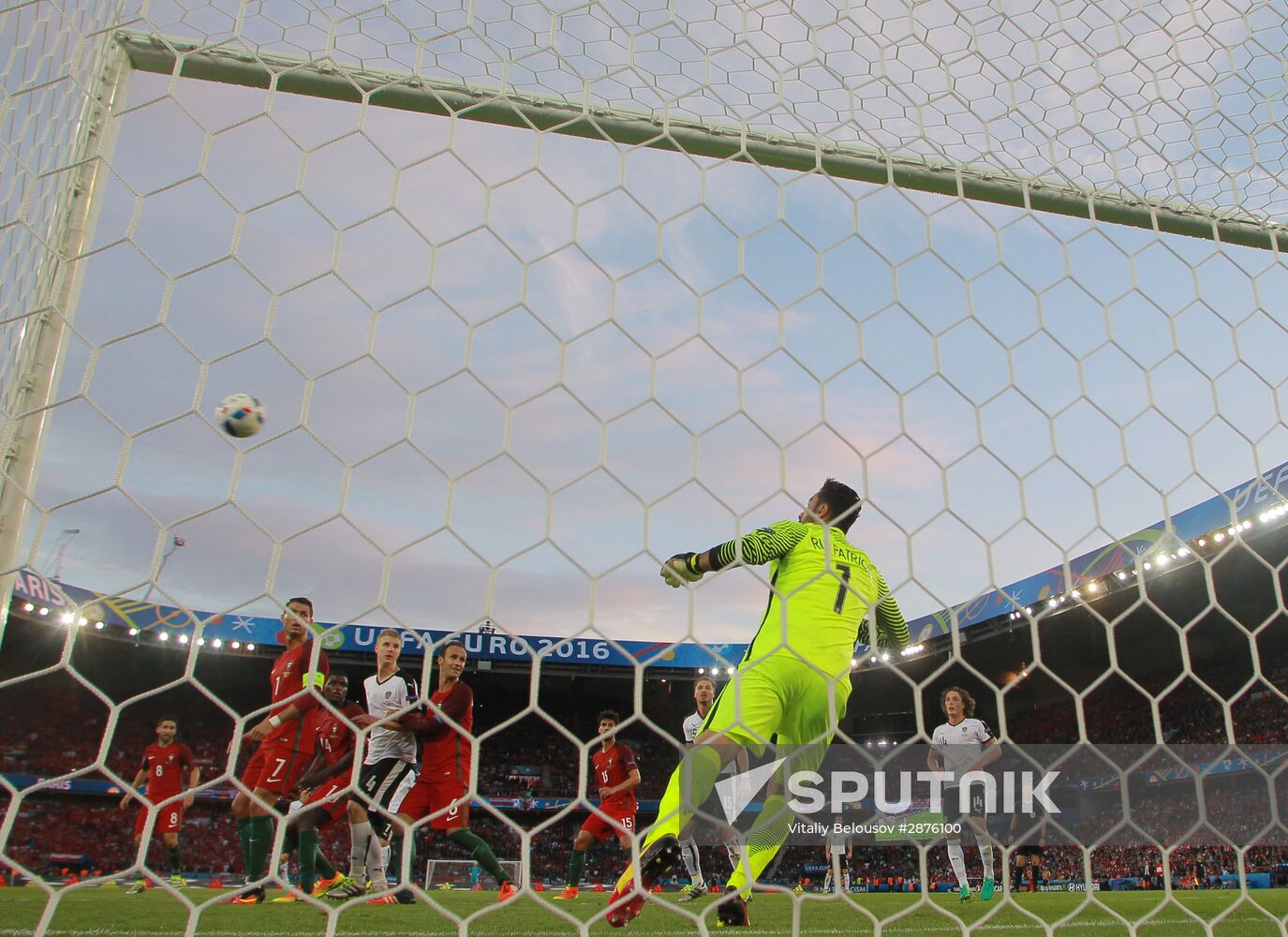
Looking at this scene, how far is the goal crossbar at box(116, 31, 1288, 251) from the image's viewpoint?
2.29 metres

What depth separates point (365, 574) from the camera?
71.1 inches

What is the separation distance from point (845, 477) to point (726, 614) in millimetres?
477

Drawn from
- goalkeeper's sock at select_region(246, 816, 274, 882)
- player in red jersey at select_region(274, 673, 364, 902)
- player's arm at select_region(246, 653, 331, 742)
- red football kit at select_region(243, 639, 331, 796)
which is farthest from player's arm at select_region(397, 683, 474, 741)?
goalkeeper's sock at select_region(246, 816, 274, 882)

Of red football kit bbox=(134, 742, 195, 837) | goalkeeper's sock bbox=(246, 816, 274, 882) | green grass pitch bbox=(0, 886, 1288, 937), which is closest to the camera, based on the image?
green grass pitch bbox=(0, 886, 1288, 937)

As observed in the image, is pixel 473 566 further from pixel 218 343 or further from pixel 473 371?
pixel 218 343

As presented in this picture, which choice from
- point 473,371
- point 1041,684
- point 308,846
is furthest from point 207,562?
point 1041,684

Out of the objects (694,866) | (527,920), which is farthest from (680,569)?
(694,866)

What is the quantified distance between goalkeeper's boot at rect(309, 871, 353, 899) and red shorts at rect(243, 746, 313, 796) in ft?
1.78

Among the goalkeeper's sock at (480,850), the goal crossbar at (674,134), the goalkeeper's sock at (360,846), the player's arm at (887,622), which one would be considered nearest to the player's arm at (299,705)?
the goalkeeper's sock at (360,846)

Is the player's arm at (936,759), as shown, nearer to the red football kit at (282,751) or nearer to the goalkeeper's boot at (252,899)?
the red football kit at (282,751)

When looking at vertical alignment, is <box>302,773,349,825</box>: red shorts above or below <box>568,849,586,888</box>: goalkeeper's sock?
above

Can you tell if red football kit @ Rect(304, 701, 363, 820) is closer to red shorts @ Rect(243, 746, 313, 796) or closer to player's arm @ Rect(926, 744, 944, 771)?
red shorts @ Rect(243, 746, 313, 796)

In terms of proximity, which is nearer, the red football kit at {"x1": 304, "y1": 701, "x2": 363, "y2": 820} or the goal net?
the goal net

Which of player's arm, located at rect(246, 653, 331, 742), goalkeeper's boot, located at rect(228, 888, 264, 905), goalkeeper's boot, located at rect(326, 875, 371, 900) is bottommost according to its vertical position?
goalkeeper's boot, located at rect(228, 888, 264, 905)
